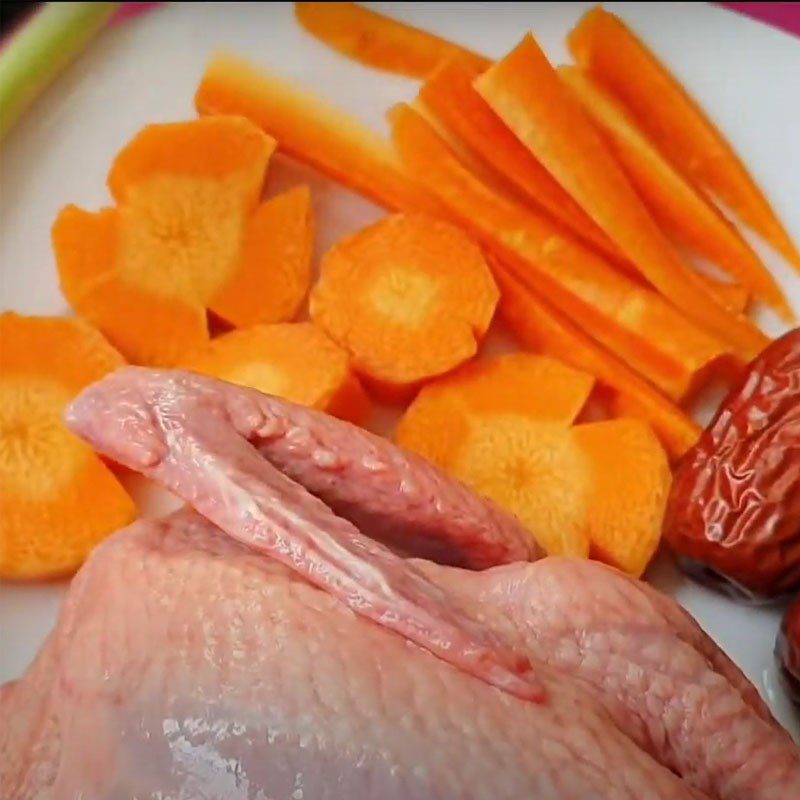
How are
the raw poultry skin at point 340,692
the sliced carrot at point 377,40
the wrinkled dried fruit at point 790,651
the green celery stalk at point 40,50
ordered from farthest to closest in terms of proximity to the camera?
the sliced carrot at point 377,40, the green celery stalk at point 40,50, the wrinkled dried fruit at point 790,651, the raw poultry skin at point 340,692

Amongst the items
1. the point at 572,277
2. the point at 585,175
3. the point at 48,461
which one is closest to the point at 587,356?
the point at 572,277

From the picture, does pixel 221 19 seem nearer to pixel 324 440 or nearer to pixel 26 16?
pixel 26 16

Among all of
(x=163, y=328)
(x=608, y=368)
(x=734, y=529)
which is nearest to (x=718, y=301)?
(x=608, y=368)

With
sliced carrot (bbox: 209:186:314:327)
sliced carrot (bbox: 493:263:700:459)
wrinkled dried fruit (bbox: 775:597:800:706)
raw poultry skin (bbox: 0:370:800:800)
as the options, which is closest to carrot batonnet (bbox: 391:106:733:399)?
sliced carrot (bbox: 493:263:700:459)

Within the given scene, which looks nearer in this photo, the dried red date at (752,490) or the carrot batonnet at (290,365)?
the dried red date at (752,490)

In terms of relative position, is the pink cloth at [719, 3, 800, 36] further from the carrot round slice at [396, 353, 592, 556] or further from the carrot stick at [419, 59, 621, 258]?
the carrot round slice at [396, 353, 592, 556]

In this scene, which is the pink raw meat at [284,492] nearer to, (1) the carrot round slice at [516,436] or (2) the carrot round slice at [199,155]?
(1) the carrot round slice at [516,436]

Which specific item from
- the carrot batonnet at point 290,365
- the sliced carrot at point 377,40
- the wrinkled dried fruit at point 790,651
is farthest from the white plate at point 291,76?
the wrinkled dried fruit at point 790,651
